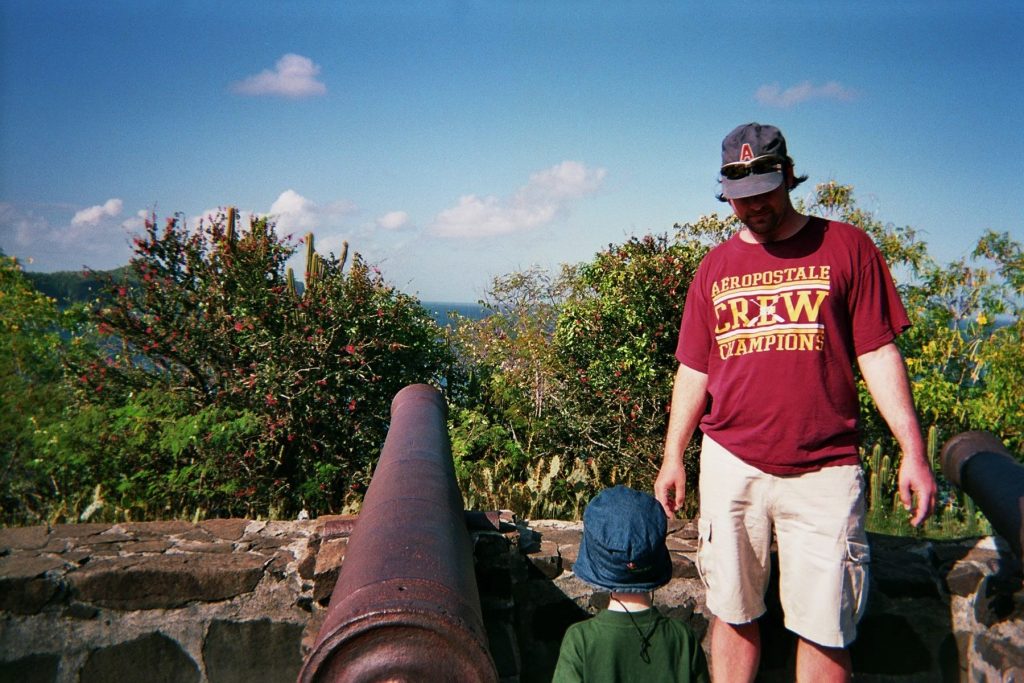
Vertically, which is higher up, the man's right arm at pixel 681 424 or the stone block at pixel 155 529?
the man's right arm at pixel 681 424

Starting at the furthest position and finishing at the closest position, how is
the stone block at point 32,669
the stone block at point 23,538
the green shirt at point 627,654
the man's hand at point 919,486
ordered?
the stone block at point 23,538
the stone block at point 32,669
the man's hand at point 919,486
the green shirt at point 627,654

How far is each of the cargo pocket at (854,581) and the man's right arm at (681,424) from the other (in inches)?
22.6

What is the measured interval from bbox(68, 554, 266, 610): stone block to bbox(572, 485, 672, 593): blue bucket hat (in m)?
1.74

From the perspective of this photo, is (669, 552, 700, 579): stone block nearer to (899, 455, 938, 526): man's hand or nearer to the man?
the man

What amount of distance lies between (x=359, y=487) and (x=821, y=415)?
4554 millimetres

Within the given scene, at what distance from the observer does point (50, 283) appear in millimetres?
12500

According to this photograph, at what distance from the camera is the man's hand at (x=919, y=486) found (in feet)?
7.66

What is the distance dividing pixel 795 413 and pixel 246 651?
2315mm

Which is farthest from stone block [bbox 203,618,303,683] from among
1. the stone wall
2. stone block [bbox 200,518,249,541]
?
stone block [bbox 200,518,249,541]

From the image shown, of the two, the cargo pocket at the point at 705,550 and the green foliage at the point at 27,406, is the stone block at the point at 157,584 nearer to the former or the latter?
the cargo pocket at the point at 705,550

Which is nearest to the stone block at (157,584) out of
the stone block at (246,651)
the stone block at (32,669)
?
the stone block at (246,651)

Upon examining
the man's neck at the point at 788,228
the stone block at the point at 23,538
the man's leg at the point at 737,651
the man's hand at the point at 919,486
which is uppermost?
the man's neck at the point at 788,228

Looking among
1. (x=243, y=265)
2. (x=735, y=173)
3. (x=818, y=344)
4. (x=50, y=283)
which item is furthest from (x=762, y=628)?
(x=50, y=283)

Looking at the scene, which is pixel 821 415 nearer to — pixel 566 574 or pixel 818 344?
pixel 818 344
